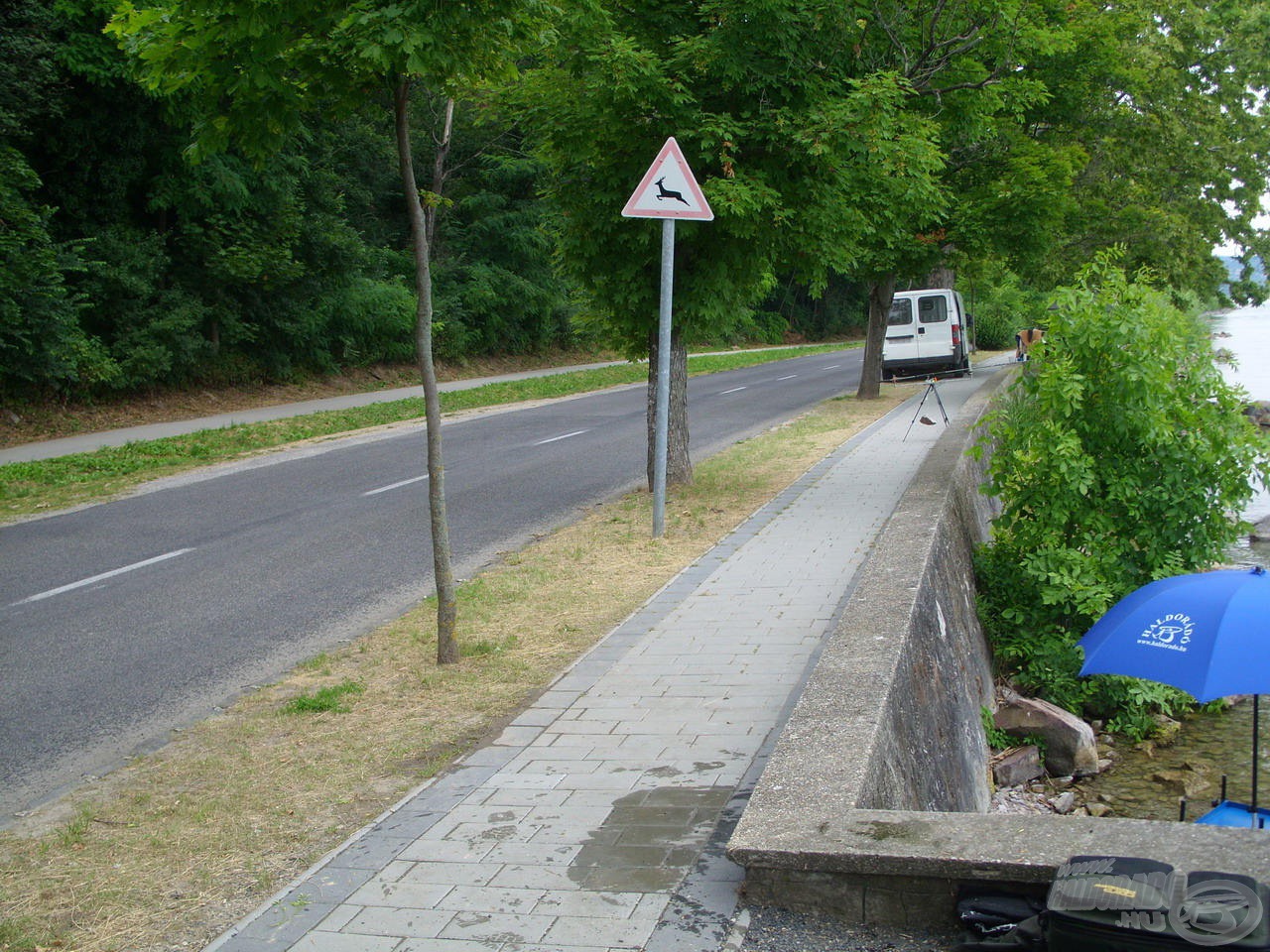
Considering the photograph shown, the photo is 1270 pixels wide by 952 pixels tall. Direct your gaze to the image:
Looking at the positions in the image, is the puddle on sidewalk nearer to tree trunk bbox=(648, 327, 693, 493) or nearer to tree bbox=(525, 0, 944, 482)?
tree bbox=(525, 0, 944, 482)

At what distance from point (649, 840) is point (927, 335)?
89.5ft

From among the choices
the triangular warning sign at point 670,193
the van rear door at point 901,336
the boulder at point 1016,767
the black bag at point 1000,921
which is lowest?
the boulder at point 1016,767

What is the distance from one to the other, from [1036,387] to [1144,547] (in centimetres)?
141

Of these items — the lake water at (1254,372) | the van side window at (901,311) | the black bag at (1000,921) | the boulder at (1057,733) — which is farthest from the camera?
the van side window at (901,311)

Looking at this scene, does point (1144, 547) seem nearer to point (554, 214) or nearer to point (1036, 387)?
point (1036, 387)

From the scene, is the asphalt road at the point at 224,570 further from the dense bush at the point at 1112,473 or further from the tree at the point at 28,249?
the tree at the point at 28,249

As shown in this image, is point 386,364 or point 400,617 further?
point 386,364

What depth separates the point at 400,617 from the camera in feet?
26.0

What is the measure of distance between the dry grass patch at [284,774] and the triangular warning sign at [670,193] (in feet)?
9.35

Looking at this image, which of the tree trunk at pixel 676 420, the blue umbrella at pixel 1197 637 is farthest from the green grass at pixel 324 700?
the tree trunk at pixel 676 420

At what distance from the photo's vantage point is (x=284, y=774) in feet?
16.6

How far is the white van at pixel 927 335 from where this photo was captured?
29.6m

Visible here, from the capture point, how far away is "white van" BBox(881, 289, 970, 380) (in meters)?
29.6

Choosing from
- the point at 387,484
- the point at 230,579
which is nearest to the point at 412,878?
the point at 230,579
